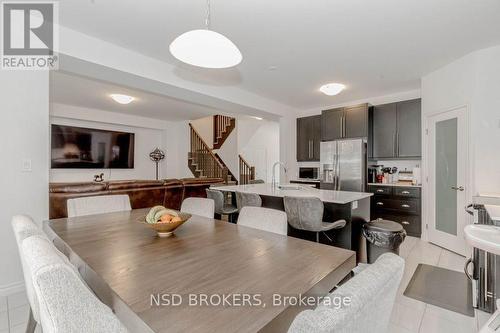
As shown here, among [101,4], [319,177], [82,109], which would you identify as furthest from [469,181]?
[82,109]

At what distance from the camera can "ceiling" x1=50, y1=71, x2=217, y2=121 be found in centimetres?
430

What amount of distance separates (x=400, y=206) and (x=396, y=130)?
140cm

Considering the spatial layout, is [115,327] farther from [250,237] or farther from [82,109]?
[82,109]

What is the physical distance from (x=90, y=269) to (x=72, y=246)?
37cm

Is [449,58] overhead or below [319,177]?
overhead

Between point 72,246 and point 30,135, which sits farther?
point 30,135

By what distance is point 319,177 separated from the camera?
5.51 meters

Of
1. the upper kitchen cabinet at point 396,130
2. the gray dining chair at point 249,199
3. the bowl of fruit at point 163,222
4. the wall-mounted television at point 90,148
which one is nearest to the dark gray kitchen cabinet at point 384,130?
the upper kitchen cabinet at point 396,130

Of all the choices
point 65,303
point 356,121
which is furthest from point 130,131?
point 65,303

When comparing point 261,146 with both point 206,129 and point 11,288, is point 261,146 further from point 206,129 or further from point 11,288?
point 11,288

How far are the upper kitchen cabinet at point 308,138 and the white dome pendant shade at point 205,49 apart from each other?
4.32 m

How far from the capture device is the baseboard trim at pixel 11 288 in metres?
2.26

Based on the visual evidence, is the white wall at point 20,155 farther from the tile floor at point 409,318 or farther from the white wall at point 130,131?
the white wall at point 130,131

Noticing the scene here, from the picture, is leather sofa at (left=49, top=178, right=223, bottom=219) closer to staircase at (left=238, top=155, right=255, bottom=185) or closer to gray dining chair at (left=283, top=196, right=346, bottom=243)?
gray dining chair at (left=283, top=196, right=346, bottom=243)
